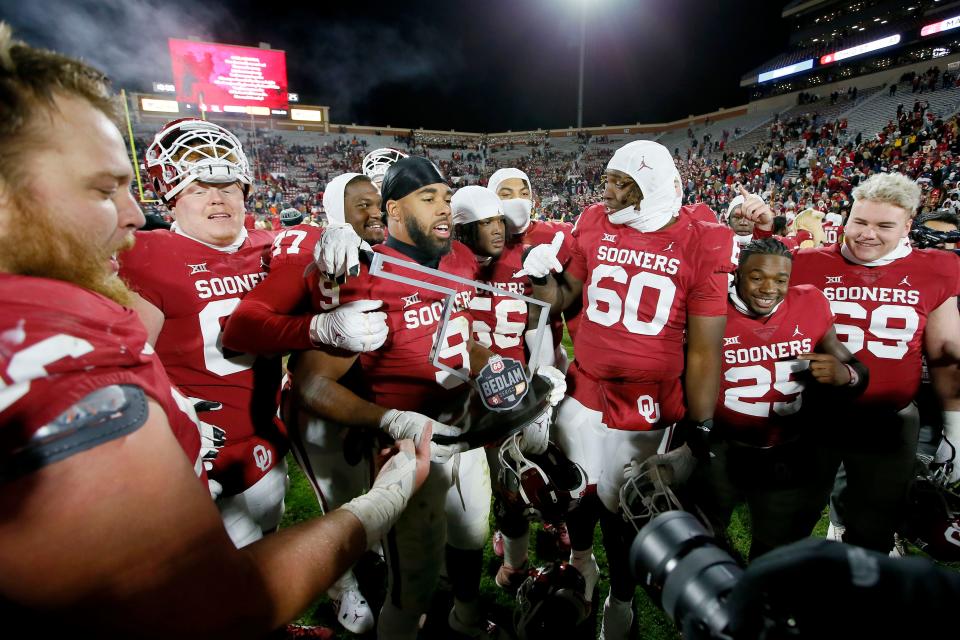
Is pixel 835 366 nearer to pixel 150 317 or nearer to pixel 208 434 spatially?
pixel 208 434

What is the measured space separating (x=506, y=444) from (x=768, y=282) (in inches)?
67.4

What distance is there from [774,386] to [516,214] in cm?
276

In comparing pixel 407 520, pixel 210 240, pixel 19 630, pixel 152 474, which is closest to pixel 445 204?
pixel 210 240

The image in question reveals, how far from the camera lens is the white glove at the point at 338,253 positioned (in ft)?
6.83

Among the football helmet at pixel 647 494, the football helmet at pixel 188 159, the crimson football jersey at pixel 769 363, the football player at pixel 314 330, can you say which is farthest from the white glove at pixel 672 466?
the football helmet at pixel 188 159

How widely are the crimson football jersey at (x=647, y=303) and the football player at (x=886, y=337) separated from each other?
3.37 ft

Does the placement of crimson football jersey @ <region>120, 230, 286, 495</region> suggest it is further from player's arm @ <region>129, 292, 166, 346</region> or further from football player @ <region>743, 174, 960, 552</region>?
football player @ <region>743, 174, 960, 552</region>

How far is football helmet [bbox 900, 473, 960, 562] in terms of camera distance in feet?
8.77

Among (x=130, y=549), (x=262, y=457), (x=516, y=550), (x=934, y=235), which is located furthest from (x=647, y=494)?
(x=934, y=235)

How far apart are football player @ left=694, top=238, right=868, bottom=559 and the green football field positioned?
33.0 inches

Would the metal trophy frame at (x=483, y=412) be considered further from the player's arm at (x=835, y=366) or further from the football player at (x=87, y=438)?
the player's arm at (x=835, y=366)

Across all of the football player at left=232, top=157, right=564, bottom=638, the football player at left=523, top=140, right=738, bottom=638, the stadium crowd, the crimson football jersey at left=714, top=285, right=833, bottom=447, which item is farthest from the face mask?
the crimson football jersey at left=714, top=285, right=833, bottom=447

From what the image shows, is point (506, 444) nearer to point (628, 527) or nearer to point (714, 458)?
point (628, 527)

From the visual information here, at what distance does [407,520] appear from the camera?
2.32 m
